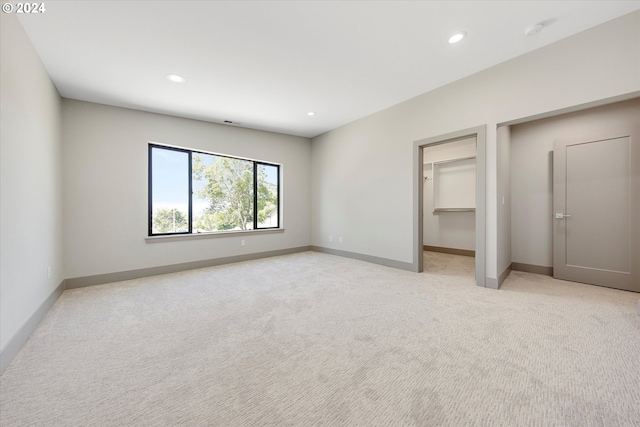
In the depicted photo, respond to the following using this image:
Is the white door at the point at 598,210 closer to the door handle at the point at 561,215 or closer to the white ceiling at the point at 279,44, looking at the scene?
the door handle at the point at 561,215

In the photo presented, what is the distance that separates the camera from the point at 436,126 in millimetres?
3723

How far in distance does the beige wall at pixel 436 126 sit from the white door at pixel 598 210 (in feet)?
3.62

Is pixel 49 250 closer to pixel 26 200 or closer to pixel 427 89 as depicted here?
pixel 26 200

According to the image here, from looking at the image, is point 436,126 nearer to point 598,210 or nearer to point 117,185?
point 598,210

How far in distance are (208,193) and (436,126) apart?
166 inches

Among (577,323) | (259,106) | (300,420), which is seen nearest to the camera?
(300,420)

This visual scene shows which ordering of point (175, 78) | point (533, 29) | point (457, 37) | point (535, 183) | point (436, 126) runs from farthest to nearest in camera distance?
point (535, 183)
point (436, 126)
point (175, 78)
point (457, 37)
point (533, 29)

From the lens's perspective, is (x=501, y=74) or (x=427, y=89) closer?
(x=501, y=74)

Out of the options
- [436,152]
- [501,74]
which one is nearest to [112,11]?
[501,74]

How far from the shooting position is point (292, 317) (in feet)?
7.98

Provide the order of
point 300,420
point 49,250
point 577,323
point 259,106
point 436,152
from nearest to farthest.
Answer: point 300,420, point 577,323, point 49,250, point 259,106, point 436,152

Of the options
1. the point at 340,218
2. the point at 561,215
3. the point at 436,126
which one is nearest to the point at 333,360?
the point at 436,126

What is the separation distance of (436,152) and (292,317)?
5.36 meters

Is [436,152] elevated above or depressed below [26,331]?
above
